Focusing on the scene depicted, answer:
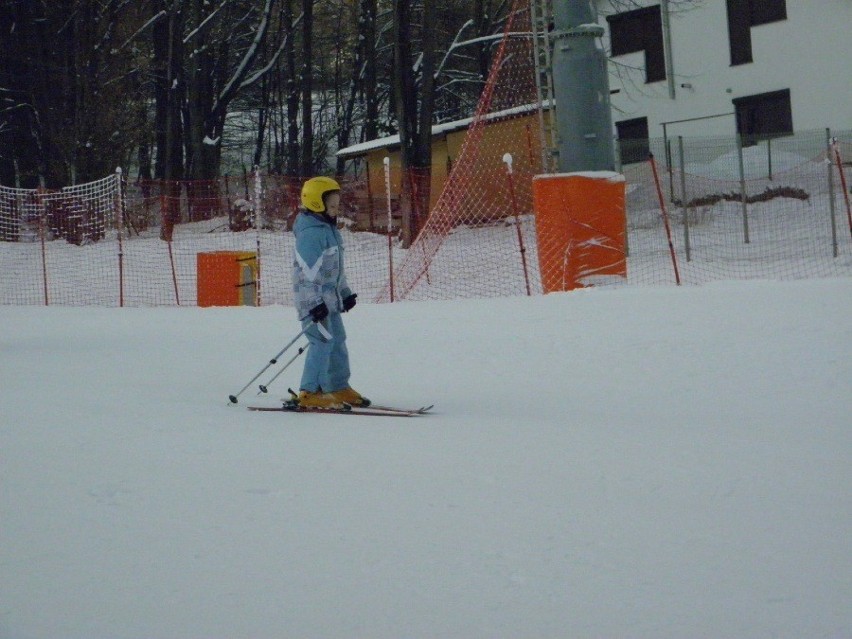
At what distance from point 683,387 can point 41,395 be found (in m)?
4.86

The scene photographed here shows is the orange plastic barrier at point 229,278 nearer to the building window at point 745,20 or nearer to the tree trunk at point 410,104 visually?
the tree trunk at point 410,104

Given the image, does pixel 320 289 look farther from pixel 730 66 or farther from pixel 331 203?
pixel 730 66

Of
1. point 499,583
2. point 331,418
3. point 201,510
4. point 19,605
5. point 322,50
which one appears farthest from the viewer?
point 322,50

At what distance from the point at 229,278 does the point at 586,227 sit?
6306 mm

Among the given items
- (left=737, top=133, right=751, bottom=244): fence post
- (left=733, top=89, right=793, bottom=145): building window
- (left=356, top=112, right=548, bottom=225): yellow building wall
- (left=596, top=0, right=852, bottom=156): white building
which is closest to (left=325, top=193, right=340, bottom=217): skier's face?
(left=356, top=112, right=548, bottom=225): yellow building wall

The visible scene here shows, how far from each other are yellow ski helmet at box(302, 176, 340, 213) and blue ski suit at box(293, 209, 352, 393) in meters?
0.05

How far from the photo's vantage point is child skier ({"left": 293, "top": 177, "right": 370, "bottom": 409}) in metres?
8.45

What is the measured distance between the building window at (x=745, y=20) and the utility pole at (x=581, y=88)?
16.9 meters

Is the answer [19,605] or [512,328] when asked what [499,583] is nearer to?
[19,605]

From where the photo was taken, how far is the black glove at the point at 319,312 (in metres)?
8.24

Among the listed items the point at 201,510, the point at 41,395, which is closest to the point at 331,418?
the point at 41,395

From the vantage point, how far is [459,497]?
216 inches

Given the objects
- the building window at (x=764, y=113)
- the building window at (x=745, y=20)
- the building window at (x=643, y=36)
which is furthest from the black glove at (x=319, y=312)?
the building window at (x=643, y=36)

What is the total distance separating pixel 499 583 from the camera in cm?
429
